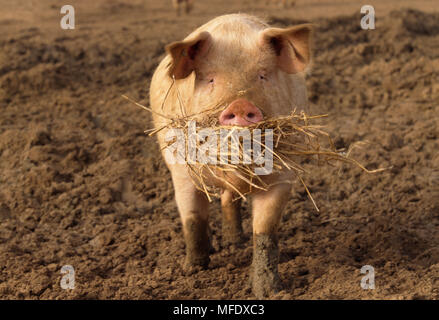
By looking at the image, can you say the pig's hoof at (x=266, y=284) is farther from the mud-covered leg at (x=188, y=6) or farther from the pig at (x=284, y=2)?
the pig at (x=284, y=2)

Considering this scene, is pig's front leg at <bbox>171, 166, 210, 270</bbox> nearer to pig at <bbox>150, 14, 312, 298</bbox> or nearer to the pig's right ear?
pig at <bbox>150, 14, 312, 298</bbox>

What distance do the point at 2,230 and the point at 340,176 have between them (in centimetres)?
300

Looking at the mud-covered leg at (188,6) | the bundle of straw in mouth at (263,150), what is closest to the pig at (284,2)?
the mud-covered leg at (188,6)

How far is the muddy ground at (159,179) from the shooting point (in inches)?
171

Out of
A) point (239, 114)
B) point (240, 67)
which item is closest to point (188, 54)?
point (240, 67)

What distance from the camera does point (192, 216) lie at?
14.1 ft

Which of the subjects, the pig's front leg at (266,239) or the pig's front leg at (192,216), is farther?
the pig's front leg at (192,216)

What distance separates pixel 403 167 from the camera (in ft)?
19.5

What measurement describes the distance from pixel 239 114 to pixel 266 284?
4.05ft

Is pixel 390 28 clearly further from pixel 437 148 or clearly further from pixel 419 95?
pixel 437 148

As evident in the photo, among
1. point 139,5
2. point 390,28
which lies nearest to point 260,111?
point 390,28

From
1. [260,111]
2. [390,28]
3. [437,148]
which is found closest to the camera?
[260,111]

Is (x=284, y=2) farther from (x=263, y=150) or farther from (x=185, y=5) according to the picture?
(x=263, y=150)

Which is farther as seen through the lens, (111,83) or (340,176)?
(111,83)
